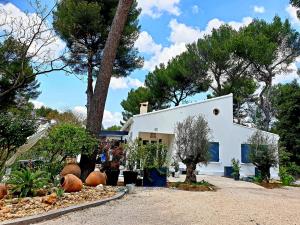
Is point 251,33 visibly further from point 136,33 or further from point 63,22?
point 63,22

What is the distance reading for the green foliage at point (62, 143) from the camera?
28.5ft

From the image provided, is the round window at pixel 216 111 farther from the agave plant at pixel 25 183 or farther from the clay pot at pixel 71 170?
the agave plant at pixel 25 183

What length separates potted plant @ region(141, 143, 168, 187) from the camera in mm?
10648

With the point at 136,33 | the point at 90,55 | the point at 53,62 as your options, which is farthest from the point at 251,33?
the point at 53,62

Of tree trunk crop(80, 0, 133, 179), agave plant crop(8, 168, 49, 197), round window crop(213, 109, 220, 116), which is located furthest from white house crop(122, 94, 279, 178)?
agave plant crop(8, 168, 49, 197)

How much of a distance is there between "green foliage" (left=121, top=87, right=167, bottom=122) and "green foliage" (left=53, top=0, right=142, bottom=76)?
38.2 ft

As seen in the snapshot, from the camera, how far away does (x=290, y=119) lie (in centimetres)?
2369

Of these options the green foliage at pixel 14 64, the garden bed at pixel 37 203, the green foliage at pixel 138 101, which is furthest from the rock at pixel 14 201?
the green foliage at pixel 138 101

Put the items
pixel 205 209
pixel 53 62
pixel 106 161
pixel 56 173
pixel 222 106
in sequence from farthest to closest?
pixel 222 106
pixel 53 62
pixel 106 161
pixel 56 173
pixel 205 209

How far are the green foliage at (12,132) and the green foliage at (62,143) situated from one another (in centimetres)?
56

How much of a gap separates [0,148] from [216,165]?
40.9 feet

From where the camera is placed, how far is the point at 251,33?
24.4 meters

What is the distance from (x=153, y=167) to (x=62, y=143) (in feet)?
10.8

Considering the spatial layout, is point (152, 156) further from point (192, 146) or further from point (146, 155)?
point (192, 146)
